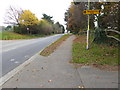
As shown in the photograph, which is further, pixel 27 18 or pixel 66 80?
pixel 27 18

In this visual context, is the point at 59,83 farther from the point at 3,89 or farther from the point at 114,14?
the point at 114,14

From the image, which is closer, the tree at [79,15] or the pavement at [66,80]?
the pavement at [66,80]

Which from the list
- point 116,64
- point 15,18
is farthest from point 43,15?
point 116,64

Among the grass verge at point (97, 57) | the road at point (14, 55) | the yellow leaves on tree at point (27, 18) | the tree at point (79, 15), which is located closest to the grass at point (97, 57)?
the grass verge at point (97, 57)

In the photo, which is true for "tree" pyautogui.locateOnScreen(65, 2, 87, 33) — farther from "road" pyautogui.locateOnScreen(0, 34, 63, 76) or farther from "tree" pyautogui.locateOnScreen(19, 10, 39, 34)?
"tree" pyautogui.locateOnScreen(19, 10, 39, 34)

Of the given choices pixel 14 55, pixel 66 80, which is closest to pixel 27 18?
pixel 14 55

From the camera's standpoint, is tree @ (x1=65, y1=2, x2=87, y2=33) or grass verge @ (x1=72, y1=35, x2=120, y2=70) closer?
grass verge @ (x1=72, y1=35, x2=120, y2=70)

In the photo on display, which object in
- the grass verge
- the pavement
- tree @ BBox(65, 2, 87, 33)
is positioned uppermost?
tree @ BBox(65, 2, 87, 33)

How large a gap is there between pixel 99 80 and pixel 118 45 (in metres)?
7.39

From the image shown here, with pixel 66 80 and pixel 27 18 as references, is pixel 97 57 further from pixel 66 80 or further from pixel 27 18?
pixel 27 18

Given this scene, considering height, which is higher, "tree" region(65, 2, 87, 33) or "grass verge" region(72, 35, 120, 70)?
"tree" region(65, 2, 87, 33)

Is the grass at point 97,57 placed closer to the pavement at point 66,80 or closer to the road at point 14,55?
the pavement at point 66,80

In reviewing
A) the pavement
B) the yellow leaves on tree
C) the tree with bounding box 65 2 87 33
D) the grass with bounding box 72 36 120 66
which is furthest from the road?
the yellow leaves on tree

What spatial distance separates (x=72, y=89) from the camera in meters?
3.40
